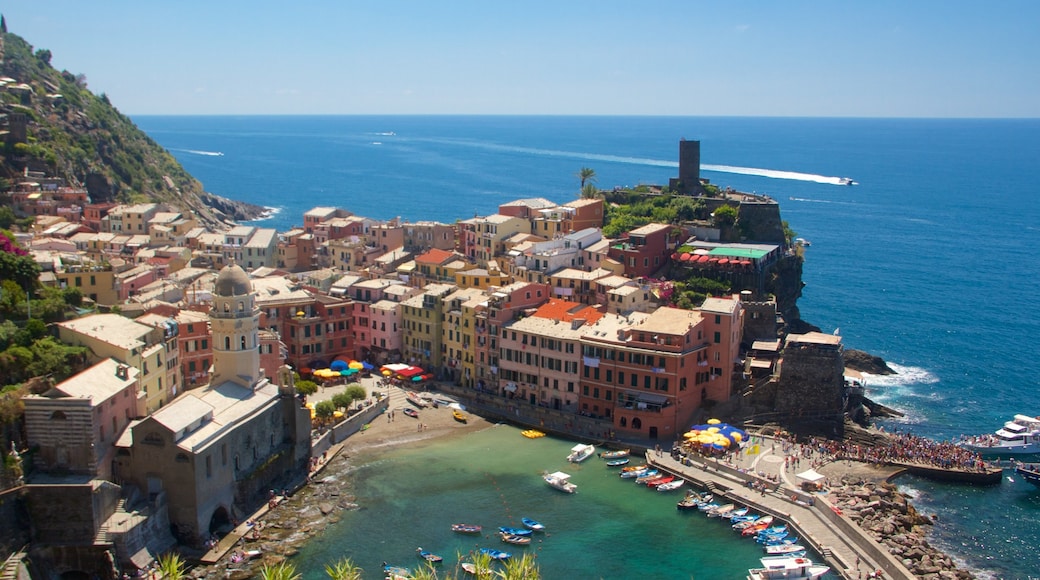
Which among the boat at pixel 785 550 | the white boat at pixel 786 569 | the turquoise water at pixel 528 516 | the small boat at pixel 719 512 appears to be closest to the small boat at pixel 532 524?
the turquoise water at pixel 528 516

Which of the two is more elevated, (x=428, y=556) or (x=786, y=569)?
(x=786, y=569)

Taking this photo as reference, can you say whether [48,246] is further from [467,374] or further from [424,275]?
[467,374]

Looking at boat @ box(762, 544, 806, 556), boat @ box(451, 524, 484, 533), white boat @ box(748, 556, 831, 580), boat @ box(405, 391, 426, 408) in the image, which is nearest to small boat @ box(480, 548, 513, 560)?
boat @ box(451, 524, 484, 533)

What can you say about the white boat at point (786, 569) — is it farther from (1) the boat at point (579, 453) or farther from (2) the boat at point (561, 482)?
(1) the boat at point (579, 453)

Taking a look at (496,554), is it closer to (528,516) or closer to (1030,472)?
(528,516)

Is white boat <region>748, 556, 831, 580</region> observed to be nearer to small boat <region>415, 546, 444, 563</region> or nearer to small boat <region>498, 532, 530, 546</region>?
small boat <region>498, 532, 530, 546</region>

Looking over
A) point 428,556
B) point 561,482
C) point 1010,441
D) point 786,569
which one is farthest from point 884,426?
point 428,556
